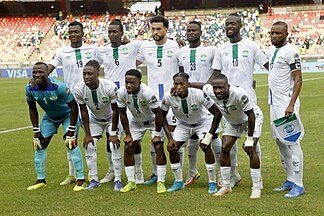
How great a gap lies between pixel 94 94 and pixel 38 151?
1304 millimetres

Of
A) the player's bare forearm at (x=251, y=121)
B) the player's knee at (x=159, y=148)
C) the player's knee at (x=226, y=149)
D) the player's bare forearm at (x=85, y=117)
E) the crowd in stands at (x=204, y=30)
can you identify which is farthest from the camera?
the crowd in stands at (x=204, y=30)

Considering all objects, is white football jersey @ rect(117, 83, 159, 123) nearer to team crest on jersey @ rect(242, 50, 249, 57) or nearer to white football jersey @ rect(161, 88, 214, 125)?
white football jersey @ rect(161, 88, 214, 125)

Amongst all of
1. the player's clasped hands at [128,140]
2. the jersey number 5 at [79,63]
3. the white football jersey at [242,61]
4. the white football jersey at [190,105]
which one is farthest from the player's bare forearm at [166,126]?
the jersey number 5 at [79,63]

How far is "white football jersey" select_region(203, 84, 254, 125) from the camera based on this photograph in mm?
8219

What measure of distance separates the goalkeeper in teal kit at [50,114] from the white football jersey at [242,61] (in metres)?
2.33

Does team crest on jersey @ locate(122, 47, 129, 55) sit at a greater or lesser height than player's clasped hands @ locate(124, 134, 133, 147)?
greater

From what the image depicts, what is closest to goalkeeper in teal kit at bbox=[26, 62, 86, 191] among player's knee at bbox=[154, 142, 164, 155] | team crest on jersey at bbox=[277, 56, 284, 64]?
player's knee at bbox=[154, 142, 164, 155]

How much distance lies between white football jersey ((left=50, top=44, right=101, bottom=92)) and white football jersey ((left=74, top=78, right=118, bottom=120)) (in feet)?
2.33

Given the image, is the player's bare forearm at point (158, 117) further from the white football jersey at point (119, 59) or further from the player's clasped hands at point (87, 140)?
the white football jersey at point (119, 59)

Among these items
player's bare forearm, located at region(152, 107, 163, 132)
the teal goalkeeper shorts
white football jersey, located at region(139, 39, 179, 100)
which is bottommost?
the teal goalkeeper shorts

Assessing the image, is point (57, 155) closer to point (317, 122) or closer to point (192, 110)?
point (192, 110)

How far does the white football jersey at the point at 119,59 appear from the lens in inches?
392

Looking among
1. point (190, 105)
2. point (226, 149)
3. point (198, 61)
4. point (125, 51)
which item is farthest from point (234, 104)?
point (125, 51)

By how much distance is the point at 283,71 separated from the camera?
8.41 meters
